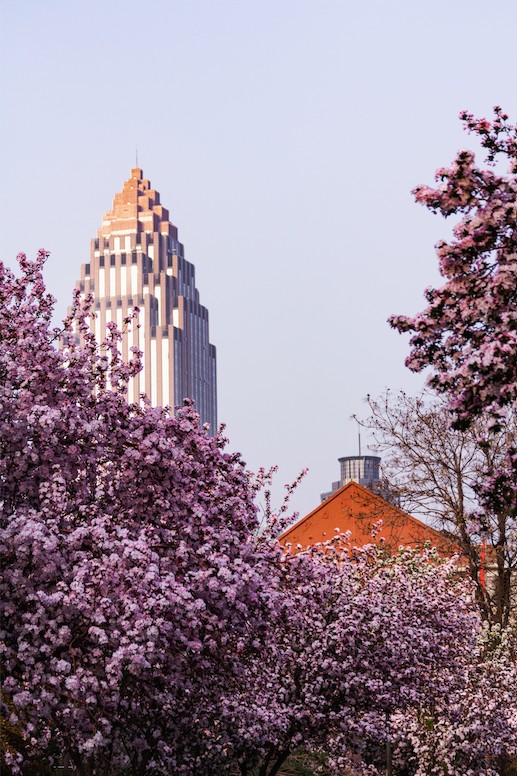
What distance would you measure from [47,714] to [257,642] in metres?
3.00

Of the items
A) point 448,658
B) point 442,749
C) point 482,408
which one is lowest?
point 442,749

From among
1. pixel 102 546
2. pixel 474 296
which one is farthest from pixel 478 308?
pixel 102 546

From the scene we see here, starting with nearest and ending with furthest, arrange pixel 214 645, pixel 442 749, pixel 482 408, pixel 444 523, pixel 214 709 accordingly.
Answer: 1. pixel 482 408
2. pixel 214 645
3. pixel 214 709
4. pixel 442 749
5. pixel 444 523

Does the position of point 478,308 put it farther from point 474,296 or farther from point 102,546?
point 102,546

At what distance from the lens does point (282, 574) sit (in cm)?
1792

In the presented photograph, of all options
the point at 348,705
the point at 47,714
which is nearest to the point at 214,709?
the point at 348,705

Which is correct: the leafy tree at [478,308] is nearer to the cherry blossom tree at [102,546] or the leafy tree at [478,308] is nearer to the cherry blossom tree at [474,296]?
the cherry blossom tree at [474,296]

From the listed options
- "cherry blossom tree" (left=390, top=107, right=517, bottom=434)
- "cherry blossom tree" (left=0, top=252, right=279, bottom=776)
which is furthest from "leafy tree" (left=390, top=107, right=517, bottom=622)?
"cherry blossom tree" (left=0, top=252, right=279, bottom=776)

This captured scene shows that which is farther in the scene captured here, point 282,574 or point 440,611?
point 440,611

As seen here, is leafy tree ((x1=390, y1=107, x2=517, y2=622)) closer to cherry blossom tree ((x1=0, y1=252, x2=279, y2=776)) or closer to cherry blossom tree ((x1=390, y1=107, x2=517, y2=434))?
cherry blossom tree ((x1=390, y1=107, x2=517, y2=434))

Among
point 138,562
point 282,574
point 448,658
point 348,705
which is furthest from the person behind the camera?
point 448,658

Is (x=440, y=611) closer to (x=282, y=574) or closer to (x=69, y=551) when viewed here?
(x=282, y=574)

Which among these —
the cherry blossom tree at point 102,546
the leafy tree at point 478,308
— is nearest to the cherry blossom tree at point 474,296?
the leafy tree at point 478,308

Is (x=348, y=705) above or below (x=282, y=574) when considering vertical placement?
below
